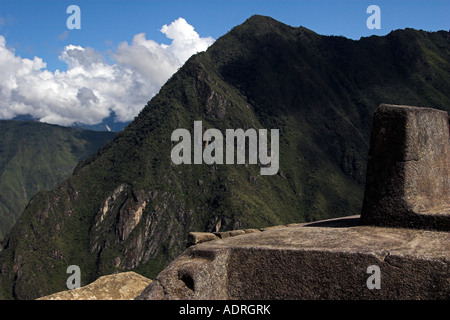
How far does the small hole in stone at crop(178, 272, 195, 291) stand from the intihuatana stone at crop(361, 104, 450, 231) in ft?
10.7

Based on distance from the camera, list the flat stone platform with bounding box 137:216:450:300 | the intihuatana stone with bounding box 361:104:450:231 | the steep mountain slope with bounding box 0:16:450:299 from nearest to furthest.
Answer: the flat stone platform with bounding box 137:216:450:300 < the intihuatana stone with bounding box 361:104:450:231 < the steep mountain slope with bounding box 0:16:450:299

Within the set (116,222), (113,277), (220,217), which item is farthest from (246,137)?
(113,277)

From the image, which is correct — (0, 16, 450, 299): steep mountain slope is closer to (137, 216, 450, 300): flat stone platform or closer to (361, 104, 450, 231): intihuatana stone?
(361, 104, 450, 231): intihuatana stone

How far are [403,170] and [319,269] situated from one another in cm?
241

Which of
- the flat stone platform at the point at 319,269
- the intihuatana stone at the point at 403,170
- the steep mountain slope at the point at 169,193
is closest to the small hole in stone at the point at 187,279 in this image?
the flat stone platform at the point at 319,269

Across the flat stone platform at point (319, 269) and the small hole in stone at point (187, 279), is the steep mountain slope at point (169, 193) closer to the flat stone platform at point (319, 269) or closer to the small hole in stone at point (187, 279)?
the flat stone platform at point (319, 269)

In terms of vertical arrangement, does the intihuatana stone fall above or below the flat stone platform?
above

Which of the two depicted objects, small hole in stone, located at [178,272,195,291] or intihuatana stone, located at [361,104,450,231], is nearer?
small hole in stone, located at [178,272,195,291]

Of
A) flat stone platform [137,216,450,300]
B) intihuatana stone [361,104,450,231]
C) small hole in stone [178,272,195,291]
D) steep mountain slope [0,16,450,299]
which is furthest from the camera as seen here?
steep mountain slope [0,16,450,299]

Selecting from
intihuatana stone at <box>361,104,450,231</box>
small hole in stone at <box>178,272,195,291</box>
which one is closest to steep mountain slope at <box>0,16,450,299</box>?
intihuatana stone at <box>361,104,450,231</box>

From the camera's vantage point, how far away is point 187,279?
654cm

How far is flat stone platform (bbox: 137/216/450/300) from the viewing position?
6.04m

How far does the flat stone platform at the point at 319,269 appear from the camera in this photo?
604 centimetres

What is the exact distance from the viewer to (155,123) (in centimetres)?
16588
